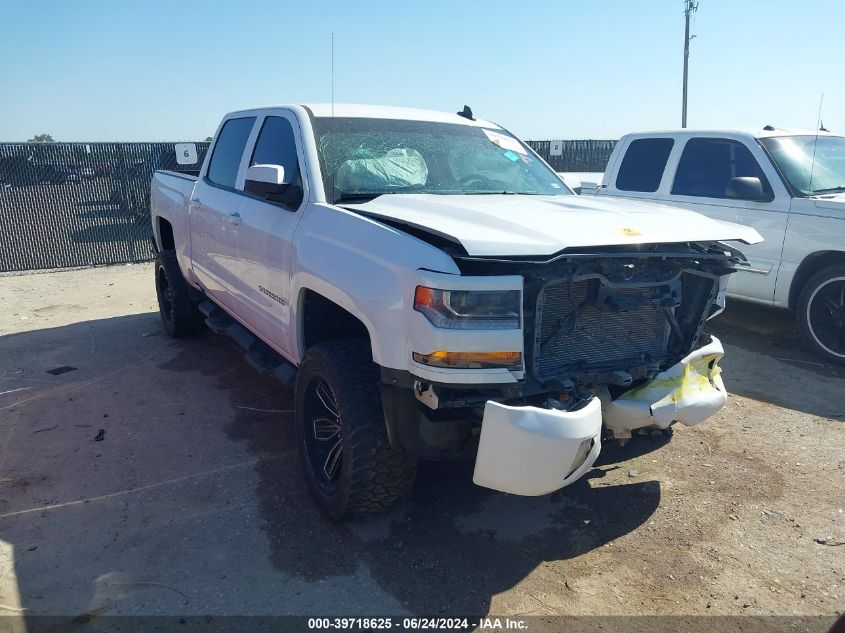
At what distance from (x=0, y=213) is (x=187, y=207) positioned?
5.95 meters

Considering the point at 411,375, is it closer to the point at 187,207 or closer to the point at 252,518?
the point at 252,518

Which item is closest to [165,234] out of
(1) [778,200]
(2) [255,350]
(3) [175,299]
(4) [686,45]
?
(3) [175,299]

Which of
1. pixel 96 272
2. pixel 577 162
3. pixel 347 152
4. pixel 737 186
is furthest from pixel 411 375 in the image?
pixel 577 162

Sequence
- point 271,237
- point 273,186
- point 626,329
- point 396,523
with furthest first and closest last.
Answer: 1. point 271,237
2. point 273,186
3. point 396,523
4. point 626,329

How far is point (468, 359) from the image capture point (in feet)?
8.89

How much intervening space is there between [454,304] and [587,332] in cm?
81

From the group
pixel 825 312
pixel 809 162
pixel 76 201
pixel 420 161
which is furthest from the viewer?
pixel 76 201

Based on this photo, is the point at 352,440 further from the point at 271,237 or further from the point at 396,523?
the point at 271,237

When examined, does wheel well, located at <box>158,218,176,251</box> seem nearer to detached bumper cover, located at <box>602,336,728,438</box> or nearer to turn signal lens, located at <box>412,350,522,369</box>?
turn signal lens, located at <box>412,350,522,369</box>

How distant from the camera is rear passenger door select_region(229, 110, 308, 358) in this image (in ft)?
12.4

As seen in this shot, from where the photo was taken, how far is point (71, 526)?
3.46 metres

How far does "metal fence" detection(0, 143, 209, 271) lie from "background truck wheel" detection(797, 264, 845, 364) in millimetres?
8860

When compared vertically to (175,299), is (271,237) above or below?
above

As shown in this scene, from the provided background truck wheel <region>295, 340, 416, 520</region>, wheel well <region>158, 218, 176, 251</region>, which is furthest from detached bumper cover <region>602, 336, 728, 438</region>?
wheel well <region>158, 218, 176, 251</region>
